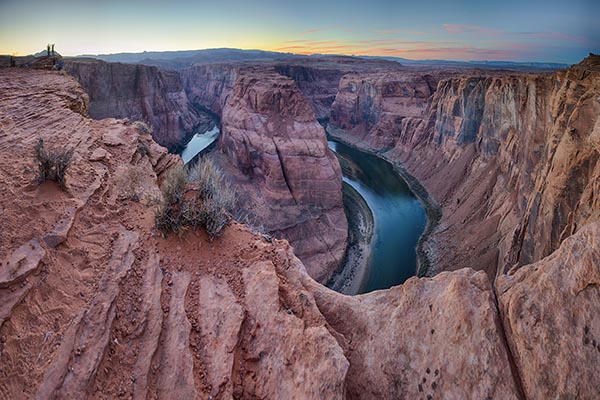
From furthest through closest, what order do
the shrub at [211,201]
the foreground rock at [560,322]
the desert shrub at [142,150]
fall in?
1. the desert shrub at [142,150]
2. the shrub at [211,201]
3. the foreground rock at [560,322]

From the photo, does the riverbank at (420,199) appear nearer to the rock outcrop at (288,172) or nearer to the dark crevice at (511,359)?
the rock outcrop at (288,172)

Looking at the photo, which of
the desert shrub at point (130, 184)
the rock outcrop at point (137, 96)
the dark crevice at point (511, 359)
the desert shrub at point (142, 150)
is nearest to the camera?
the dark crevice at point (511, 359)

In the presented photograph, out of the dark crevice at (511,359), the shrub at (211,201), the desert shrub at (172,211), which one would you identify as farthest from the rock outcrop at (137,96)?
the dark crevice at (511,359)

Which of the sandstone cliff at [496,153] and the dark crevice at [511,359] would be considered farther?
the sandstone cliff at [496,153]

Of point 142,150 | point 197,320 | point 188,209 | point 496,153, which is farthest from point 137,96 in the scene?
point 197,320

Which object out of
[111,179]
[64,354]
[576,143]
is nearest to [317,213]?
[576,143]

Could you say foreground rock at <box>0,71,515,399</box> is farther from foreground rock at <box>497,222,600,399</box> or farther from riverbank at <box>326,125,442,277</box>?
riverbank at <box>326,125,442,277</box>

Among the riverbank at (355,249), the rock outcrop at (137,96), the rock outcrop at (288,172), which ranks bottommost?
the riverbank at (355,249)
